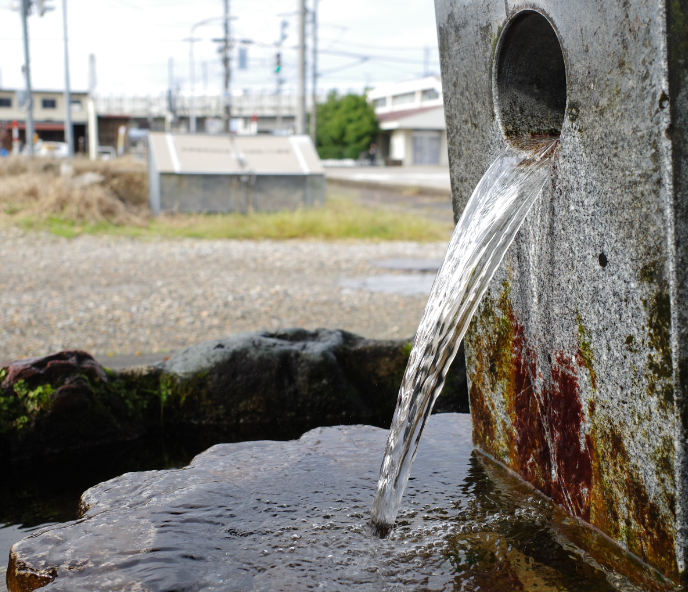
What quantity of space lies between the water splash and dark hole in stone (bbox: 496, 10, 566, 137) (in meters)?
0.08

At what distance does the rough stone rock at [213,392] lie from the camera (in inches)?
124

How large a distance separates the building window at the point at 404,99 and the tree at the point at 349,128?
9.63m

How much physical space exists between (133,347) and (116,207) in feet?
26.2

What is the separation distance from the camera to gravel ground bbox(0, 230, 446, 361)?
5.45m

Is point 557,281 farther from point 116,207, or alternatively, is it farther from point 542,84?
point 116,207

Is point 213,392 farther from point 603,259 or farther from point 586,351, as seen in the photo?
point 603,259

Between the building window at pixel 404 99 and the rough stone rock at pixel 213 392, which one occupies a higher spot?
the building window at pixel 404 99

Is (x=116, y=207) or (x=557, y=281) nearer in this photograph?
(x=557, y=281)

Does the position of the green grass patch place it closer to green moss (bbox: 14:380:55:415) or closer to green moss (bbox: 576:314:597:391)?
green moss (bbox: 14:380:55:415)

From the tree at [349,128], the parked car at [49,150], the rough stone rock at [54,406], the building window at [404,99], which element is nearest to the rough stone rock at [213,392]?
the rough stone rock at [54,406]

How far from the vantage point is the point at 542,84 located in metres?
2.09

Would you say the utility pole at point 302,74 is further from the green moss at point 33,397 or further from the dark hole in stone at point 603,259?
the dark hole in stone at point 603,259

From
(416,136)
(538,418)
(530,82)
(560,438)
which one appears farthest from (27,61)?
(416,136)

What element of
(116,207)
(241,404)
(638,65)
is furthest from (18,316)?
(116,207)
